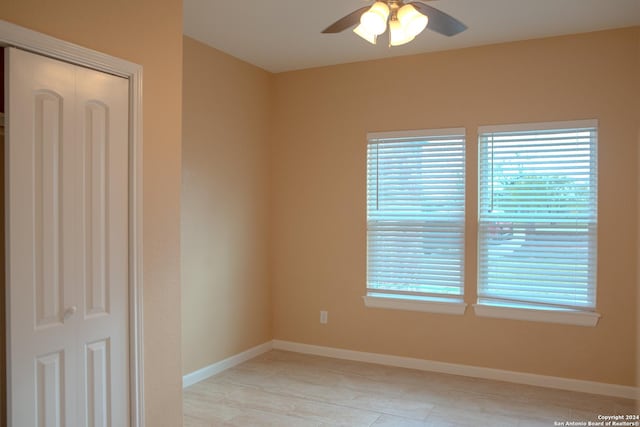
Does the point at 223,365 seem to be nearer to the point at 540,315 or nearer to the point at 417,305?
the point at 417,305

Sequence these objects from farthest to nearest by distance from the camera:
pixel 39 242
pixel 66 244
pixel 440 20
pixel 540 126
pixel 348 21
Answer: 1. pixel 540 126
2. pixel 348 21
3. pixel 440 20
4. pixel 66 244
5. pixel 39 242

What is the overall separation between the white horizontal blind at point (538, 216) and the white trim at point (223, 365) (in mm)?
2229

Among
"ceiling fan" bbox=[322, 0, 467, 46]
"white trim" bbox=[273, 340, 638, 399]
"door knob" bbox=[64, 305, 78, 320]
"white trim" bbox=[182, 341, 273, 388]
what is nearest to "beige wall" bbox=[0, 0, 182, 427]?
"door knob" bbox=[64, 305, 78, 320]

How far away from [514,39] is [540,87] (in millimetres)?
456

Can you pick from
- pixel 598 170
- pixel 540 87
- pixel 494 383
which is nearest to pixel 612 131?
pixel 598 170

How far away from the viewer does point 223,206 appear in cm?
485

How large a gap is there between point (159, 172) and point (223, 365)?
8.08 feet

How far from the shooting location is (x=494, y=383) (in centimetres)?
442

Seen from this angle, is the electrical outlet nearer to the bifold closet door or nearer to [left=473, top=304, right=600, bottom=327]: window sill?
[left=473, top=304, right=600, bottom=327]: window sill

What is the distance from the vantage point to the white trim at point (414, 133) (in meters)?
4.68

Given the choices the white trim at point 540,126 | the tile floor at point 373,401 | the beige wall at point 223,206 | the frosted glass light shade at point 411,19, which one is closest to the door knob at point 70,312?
the tile floor at point 373,401

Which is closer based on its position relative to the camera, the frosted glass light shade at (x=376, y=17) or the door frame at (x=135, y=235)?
the frosted glass light shade at (x=376, y=17)

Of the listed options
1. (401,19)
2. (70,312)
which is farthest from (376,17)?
(70,312)

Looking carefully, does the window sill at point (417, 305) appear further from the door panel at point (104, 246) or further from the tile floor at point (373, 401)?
the door panel at point (104, 246)
